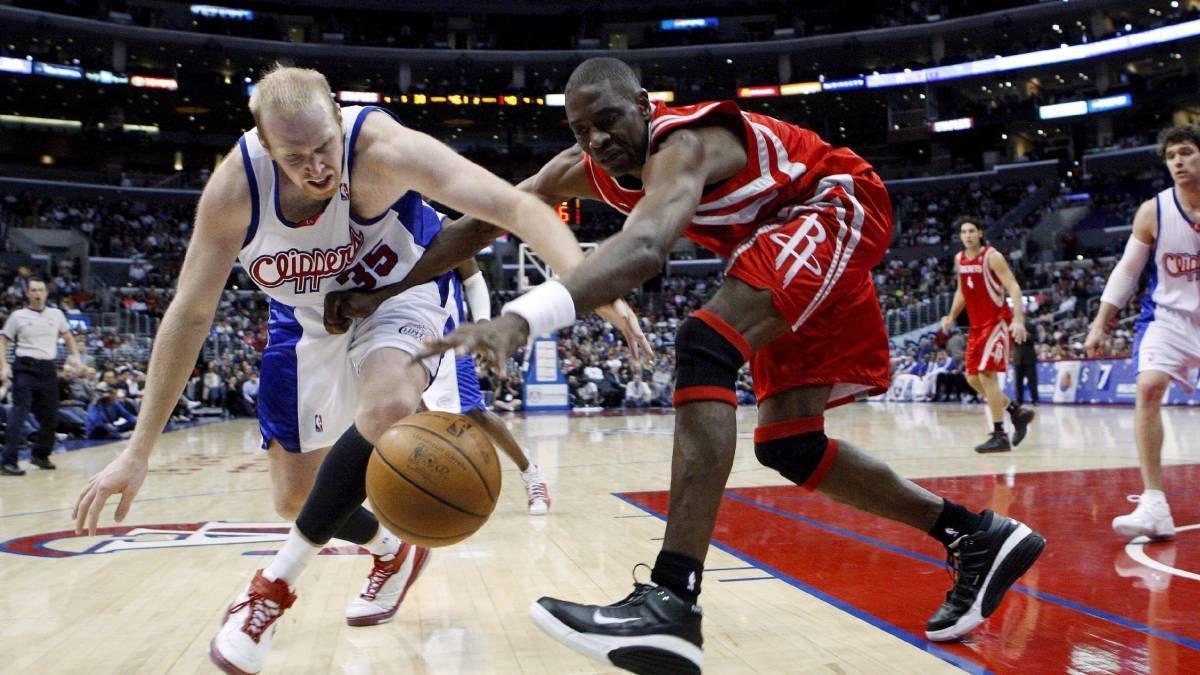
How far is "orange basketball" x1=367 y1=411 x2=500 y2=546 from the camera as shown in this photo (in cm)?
227

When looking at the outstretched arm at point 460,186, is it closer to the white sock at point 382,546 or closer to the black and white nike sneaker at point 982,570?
the white sock at point 382,546

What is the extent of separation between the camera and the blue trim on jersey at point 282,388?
316cm

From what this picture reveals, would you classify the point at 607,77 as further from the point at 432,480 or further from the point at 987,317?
the point at 987,317

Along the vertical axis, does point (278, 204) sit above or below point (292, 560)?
above

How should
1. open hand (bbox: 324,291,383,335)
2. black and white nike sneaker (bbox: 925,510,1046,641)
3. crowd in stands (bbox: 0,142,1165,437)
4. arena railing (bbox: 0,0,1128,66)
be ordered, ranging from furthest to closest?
arena railing (bbox: 0,0,1128,66), crowd in stands (bbox: 0,142,1165,437), open hand (bbox: 324,291,383,335), black and white nike sneaker (bbox: 925,510,1046,641)

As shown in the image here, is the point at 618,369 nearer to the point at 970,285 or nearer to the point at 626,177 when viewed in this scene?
the point at 970,285

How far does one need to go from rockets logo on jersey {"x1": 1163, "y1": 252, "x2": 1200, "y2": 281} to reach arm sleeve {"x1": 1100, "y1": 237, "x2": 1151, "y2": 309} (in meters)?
0.12

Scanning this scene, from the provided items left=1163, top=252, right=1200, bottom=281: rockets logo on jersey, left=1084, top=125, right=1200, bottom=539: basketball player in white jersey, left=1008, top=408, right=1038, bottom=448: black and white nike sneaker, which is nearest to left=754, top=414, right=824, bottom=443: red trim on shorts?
left=1084, top=125, right=1200, bottom=539: basketball player in white jersey

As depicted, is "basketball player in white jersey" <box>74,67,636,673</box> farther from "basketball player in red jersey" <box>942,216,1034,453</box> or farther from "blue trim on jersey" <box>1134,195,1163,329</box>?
"basketball player in red jersey" <box>942,216,1034,453</box>

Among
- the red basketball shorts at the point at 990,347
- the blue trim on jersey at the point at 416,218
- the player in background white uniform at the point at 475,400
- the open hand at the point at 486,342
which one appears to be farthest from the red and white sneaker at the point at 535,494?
the red basketball shorts at the point at 990,347

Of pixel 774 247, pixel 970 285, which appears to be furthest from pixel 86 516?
pixel 970 285

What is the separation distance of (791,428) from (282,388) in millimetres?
1724

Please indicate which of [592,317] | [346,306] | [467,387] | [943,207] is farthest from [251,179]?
[943,207]

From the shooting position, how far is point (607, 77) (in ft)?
7.73
